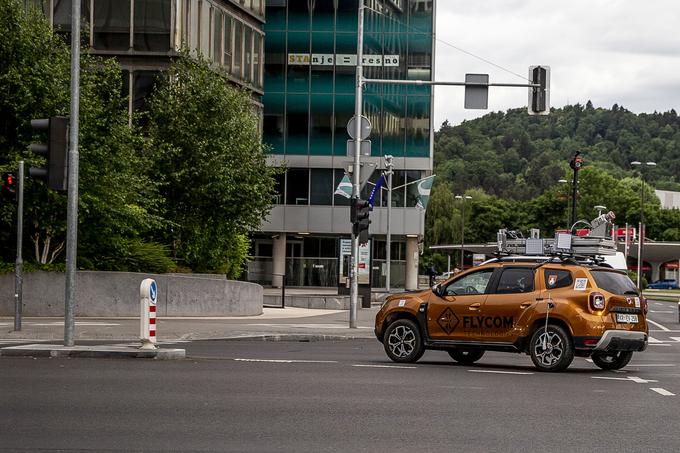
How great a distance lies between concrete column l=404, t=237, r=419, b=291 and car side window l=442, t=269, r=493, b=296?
5083 centimetres

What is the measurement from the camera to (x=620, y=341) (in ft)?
60.6

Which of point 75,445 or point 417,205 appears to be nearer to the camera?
point 75,445

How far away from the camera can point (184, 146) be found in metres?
40.8

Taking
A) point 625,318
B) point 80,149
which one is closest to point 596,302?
point 625,318

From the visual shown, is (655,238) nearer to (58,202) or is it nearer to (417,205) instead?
(417,205)

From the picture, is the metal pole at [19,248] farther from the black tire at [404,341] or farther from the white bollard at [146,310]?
the black tire at [404,341]

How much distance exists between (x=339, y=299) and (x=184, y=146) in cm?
945

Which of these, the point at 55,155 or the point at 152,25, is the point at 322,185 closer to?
the point at 152,25

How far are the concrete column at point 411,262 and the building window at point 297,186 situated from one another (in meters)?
6.72

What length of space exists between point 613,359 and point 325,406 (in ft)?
27.0

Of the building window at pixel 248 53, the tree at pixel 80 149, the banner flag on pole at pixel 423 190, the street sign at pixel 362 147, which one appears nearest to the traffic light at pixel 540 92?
the street sign at pixel 362 147

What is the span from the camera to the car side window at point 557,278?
18.8 m

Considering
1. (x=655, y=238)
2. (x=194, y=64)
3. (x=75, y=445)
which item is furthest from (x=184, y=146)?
(x=655, y=238)

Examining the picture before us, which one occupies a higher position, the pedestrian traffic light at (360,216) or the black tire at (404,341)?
the pedestrian traffic light at (360,216)
